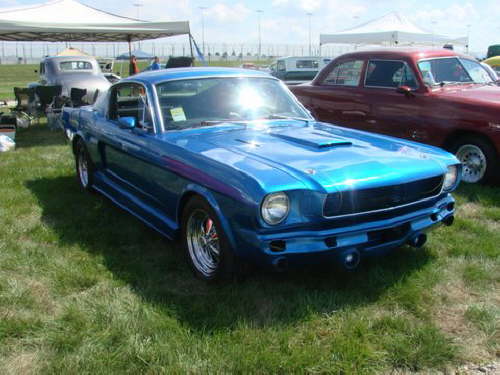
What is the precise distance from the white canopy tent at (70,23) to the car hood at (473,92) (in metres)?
7.90

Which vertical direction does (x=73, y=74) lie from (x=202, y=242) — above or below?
above

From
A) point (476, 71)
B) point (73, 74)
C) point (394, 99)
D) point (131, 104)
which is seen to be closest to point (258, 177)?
point (131, 104)

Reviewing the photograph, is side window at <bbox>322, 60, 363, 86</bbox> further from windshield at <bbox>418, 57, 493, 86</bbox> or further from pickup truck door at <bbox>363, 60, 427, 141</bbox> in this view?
windshield at <bbox>418, 57, 493, 86</bbox>

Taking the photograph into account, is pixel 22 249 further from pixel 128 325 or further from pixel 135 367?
pixel 135 367

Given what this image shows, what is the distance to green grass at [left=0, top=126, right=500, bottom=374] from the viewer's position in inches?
103

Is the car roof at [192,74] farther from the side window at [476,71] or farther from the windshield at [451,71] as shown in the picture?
the side window at [476,71]

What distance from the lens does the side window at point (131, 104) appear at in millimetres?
4262

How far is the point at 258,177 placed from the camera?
2.93 m

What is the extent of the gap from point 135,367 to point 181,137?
6.15ft

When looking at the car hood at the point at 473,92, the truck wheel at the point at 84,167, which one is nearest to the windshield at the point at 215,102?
the truck wheel at the point at 84,167

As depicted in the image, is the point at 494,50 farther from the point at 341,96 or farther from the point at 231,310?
the point at 231,310

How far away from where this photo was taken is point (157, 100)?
418cm

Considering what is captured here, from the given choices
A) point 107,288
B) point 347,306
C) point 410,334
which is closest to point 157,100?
point 107,288

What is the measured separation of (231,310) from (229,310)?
0.04ft
